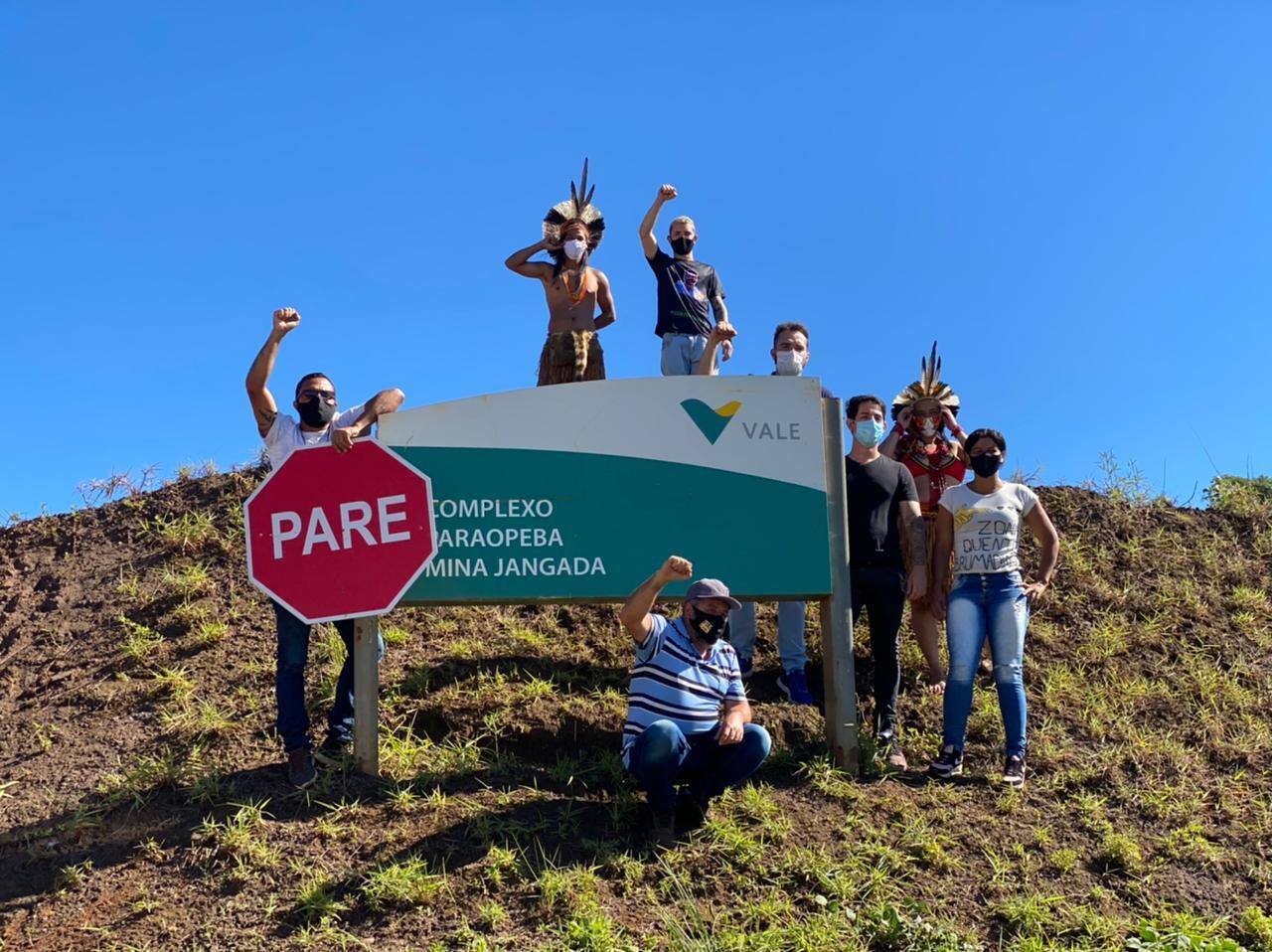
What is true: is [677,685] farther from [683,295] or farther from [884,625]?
[683,295]

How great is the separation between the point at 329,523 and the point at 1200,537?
7.90 m

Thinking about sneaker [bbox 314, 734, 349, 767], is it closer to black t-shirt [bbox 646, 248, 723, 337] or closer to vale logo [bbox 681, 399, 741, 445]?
vale logo [bbox 681, 399, 741, 445]

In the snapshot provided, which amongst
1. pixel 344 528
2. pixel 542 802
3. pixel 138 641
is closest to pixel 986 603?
pixel 542 802

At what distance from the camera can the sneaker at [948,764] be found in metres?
6.58

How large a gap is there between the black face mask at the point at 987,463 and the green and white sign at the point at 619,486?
86 centimetres

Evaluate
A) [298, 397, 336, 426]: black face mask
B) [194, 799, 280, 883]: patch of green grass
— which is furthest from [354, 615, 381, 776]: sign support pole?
[298, 397, 336, 426]: black face mask

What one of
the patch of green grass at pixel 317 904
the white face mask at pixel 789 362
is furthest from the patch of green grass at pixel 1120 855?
the patch of green grass at pixel 317 904

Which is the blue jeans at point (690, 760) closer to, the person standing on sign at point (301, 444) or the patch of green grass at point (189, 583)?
the person standing on sign at point (301, 444)

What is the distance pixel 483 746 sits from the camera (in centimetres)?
684

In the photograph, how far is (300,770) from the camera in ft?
20.1

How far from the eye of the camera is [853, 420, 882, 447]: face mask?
23.1ft

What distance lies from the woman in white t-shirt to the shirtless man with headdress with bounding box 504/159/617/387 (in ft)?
9.51

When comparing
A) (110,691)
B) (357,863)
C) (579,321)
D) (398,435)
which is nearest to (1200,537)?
(579,321)

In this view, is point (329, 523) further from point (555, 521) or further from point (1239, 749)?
A: point (1239, 749)
